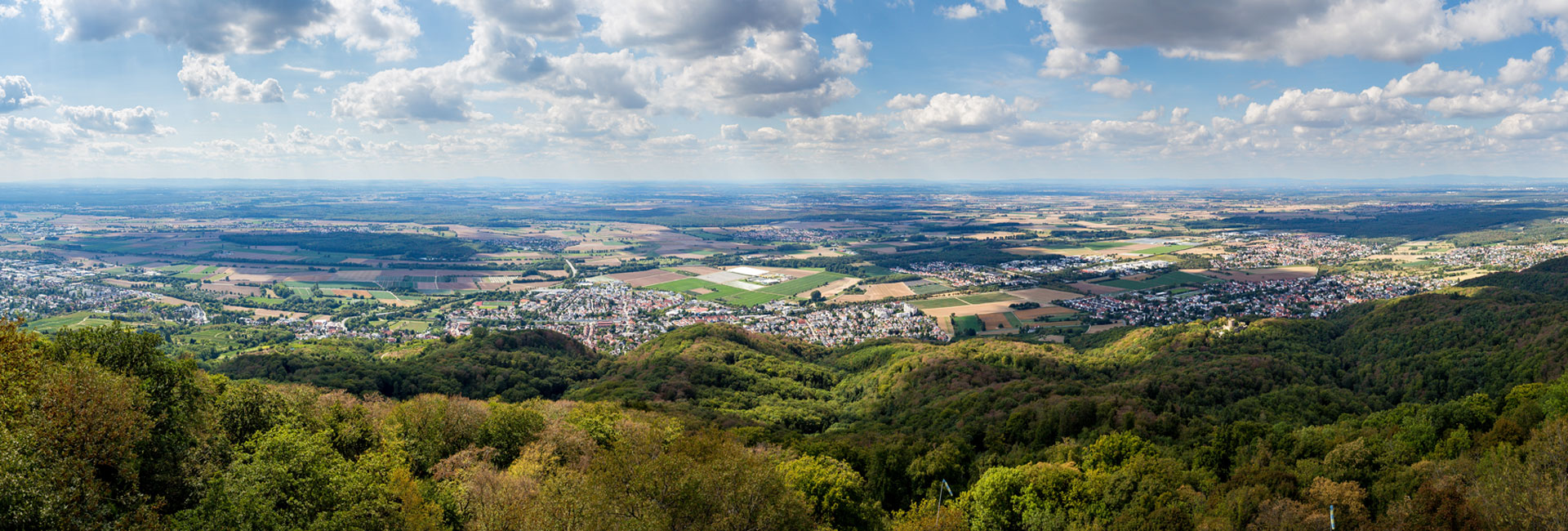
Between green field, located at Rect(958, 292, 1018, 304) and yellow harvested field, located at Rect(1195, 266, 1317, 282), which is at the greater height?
yellow harvested field, located at Rect(1195, 266, 1317, 282)

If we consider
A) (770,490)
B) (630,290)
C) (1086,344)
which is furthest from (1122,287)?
(770,490)

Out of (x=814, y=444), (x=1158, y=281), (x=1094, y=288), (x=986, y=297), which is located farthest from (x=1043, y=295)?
(x=814, y=444)

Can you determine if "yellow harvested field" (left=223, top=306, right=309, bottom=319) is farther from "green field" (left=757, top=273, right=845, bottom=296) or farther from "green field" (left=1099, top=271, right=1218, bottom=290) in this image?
"green field" (left=1099, top=271, right=1218, bottom=290)

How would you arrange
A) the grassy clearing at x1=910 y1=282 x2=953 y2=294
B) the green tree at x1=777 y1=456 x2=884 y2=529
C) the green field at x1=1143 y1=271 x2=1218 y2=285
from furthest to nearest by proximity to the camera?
the green field at x1=1143 y1=271 x2=1218 y2=285 < the grassy clearing at x1=910 y1=282 x2=953 y2=294 < the green tree at x1=777 y1=456 x2=884 y2=529


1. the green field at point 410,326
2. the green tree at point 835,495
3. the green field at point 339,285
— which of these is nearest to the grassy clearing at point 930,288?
the green field at point 410,326

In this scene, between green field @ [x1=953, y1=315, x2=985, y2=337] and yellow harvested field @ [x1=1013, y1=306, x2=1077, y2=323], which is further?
yellow harvested field @ [x1=1013, y1=306, x2=1077, y2=323]

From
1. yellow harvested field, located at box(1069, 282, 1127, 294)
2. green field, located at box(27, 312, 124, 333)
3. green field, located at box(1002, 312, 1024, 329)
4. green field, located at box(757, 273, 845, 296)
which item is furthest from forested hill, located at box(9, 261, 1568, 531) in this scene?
green field, located at box(757, 273, 845, 296)

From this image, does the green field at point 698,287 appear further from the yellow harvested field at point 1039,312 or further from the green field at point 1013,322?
the yellow harvested field at point 1039,312
